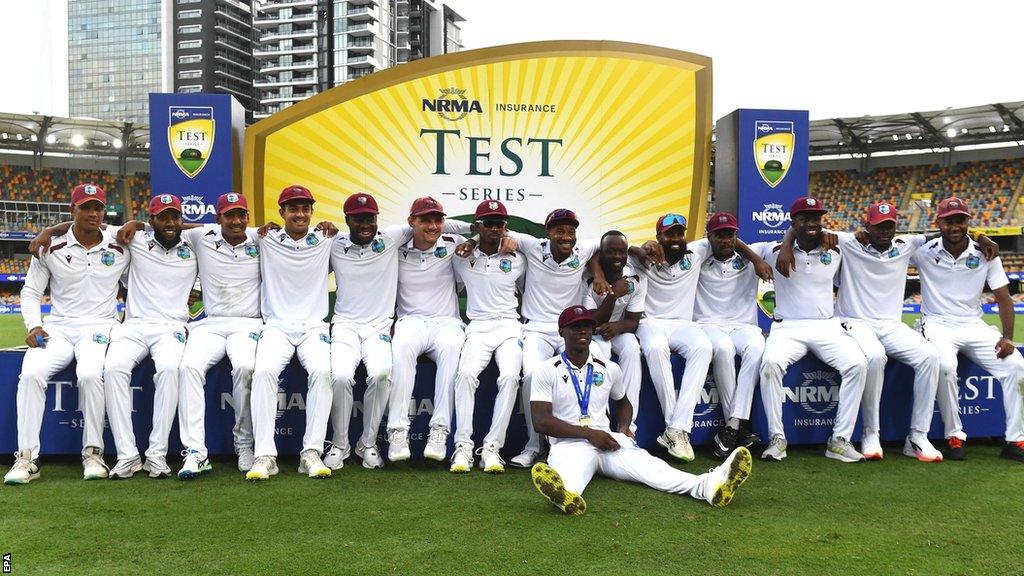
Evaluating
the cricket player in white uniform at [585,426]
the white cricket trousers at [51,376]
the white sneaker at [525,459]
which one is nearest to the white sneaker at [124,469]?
the white cricket trousers at [51,376]

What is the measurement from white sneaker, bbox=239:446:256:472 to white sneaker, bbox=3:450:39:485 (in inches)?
49.2

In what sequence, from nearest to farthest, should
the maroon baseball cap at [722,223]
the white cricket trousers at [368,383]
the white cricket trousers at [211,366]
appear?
the white cricket trousers at [211,366] → the white cricket trousers at [368,383] → the maroon baseball cap at [722,223]

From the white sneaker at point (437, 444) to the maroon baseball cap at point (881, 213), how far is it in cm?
370

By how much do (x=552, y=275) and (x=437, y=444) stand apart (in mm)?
1569

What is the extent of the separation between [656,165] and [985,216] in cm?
3089

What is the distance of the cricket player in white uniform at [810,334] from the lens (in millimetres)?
5340

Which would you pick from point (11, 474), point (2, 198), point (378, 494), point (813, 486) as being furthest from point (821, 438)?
point (2, 198)

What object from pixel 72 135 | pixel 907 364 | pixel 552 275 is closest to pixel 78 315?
pixel 552 275

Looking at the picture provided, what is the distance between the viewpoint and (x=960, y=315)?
5.90 meters

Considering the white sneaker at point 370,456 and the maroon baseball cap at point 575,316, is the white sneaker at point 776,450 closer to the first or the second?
the maroon baseball cap at point 575,316

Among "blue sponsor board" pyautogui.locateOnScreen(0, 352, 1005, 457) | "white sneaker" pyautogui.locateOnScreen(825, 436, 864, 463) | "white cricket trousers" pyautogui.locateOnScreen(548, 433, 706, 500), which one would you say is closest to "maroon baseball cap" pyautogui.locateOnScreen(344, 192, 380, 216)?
"blue sponsor board" pyautogui.locateOnScreen(0, 352, 1005, 457)

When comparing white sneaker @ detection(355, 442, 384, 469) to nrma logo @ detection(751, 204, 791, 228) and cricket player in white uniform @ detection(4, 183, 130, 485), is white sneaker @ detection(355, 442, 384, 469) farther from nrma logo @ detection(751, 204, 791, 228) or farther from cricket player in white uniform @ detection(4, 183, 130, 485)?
nrma logo @ detection(751, 204, 791, 228)

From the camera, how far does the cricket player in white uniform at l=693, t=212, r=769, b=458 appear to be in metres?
5.47

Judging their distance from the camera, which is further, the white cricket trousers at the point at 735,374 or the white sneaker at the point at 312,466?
the white cricket trousers at the point at 735,374
